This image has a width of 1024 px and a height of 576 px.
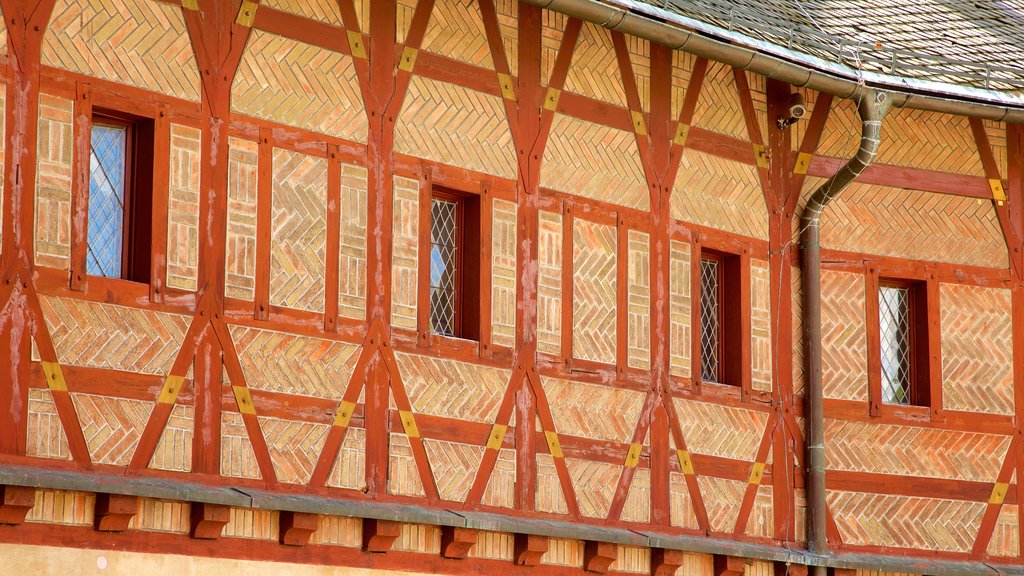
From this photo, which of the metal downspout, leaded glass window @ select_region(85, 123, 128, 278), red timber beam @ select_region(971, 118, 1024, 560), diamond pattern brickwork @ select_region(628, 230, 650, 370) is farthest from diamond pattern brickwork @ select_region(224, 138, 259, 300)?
red timber beam @ select_region(971, 118, 1024, 560)


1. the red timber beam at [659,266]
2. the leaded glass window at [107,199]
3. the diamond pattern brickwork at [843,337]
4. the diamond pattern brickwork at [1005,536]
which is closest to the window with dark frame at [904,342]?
the diamond pattern brickwork at [843,337]

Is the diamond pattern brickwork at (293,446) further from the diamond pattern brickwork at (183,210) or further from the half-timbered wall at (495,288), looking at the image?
the diamond pattern brickwork at (183,210)

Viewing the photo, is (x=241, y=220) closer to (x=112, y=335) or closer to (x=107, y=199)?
(x=107, y=199)

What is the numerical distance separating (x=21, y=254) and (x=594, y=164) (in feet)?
17.7

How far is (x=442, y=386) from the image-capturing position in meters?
14.4

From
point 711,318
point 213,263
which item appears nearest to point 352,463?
point 213,263

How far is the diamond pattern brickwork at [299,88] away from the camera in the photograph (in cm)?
1339

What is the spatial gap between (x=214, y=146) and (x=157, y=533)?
103 inches

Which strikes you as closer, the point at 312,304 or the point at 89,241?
the point at 89,241

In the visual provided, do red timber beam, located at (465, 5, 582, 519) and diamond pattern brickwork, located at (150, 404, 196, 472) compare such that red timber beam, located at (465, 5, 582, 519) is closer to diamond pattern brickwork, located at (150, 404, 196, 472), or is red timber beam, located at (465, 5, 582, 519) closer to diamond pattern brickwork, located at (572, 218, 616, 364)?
diamond pattern brickwork, located at (572, 218, 616, 364)

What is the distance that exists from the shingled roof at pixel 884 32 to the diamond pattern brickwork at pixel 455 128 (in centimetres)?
132

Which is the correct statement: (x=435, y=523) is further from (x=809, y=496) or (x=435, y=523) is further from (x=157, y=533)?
(x=809, y=496)

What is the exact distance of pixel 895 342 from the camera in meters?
17.9

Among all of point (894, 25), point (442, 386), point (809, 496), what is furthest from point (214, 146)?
point (894, 25)
